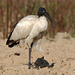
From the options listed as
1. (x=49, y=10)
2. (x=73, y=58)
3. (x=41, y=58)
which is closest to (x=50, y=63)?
(x=41, y=58)

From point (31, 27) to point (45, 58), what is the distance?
1.31 meters

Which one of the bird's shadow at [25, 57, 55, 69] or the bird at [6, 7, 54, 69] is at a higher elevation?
the bird at [6, 7, 54, 69]

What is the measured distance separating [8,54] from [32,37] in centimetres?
115

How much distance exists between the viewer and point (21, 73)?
14.5ft

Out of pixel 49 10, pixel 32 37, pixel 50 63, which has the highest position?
pixel 49 10

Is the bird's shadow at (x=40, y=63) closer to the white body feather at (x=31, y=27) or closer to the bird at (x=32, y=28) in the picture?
the bird at (x=32, y=28)

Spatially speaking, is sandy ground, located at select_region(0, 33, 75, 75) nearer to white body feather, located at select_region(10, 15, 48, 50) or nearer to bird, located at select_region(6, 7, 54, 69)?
bird, located at select_region(6, 7, 54, 69)

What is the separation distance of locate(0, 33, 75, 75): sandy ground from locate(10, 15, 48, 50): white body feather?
2.34ft

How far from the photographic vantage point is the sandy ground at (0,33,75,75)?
4547mm

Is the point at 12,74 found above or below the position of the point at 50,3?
below

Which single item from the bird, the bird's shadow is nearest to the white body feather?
the bird

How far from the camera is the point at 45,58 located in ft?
19.0

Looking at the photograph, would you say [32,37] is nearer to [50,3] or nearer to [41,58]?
[41,58]

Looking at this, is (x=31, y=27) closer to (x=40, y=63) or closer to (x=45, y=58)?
(x=40, y=63)
